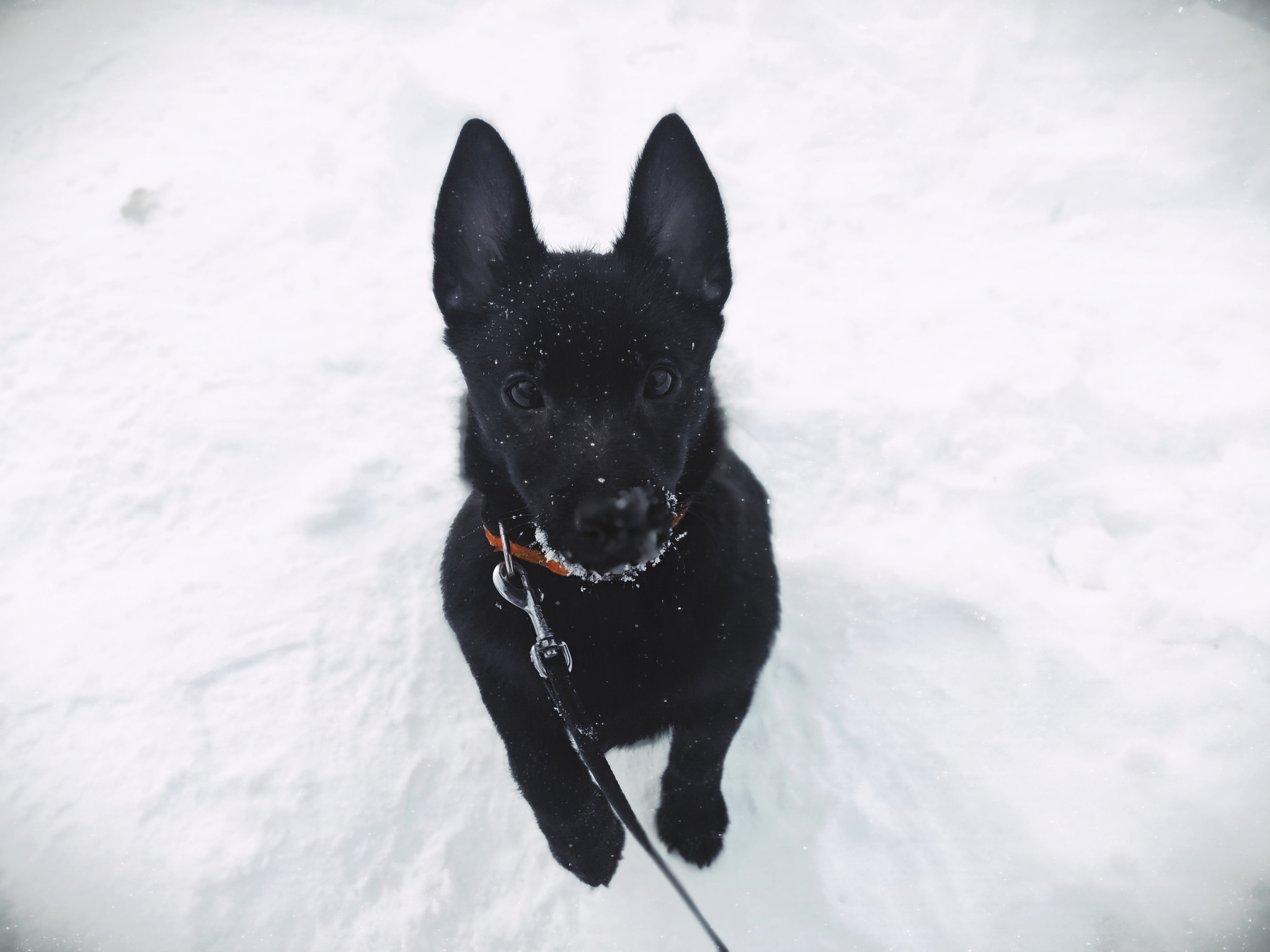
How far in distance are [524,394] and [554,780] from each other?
3.76 feet

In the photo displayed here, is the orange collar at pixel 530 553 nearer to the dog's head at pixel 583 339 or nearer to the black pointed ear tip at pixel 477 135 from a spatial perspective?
the dog's head at pixel 583 339

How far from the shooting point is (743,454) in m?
3.06

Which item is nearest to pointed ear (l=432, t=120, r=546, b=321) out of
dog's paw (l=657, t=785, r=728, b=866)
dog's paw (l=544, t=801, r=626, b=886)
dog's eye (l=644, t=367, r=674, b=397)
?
dog's eye (l=644, t=367, r=674, b=397)

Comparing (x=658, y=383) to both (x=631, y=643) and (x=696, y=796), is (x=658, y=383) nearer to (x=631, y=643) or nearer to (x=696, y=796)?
(x=631, y=643)

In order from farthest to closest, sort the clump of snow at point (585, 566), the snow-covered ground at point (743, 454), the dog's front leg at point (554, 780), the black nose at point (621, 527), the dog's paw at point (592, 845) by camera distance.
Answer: the snow-covered ground at point (743, 454) < the dog's paw at point (592, 845) < the dog's front leg at point (554, 780) < the clump of snow at point (585, 566) < the black nose at point (621, 527)

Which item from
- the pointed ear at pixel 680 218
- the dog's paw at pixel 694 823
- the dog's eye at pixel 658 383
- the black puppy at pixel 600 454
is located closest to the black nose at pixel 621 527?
the black puppy at pixel 600 454

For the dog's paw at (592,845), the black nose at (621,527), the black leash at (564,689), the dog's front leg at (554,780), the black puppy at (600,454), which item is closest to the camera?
the black nose at (621,527)

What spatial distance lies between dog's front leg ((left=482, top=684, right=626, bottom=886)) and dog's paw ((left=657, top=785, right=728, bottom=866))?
0.27 m

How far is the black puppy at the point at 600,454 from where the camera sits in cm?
155

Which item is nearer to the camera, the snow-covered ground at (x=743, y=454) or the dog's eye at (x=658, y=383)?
the dog's eye at (x=658, y=383)

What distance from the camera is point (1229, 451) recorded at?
2.72 meters

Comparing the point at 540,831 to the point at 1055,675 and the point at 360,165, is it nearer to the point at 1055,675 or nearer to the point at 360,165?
the point at 1055,675

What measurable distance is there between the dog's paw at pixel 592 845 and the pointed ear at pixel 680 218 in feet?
5.40

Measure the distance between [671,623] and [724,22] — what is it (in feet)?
14.8
